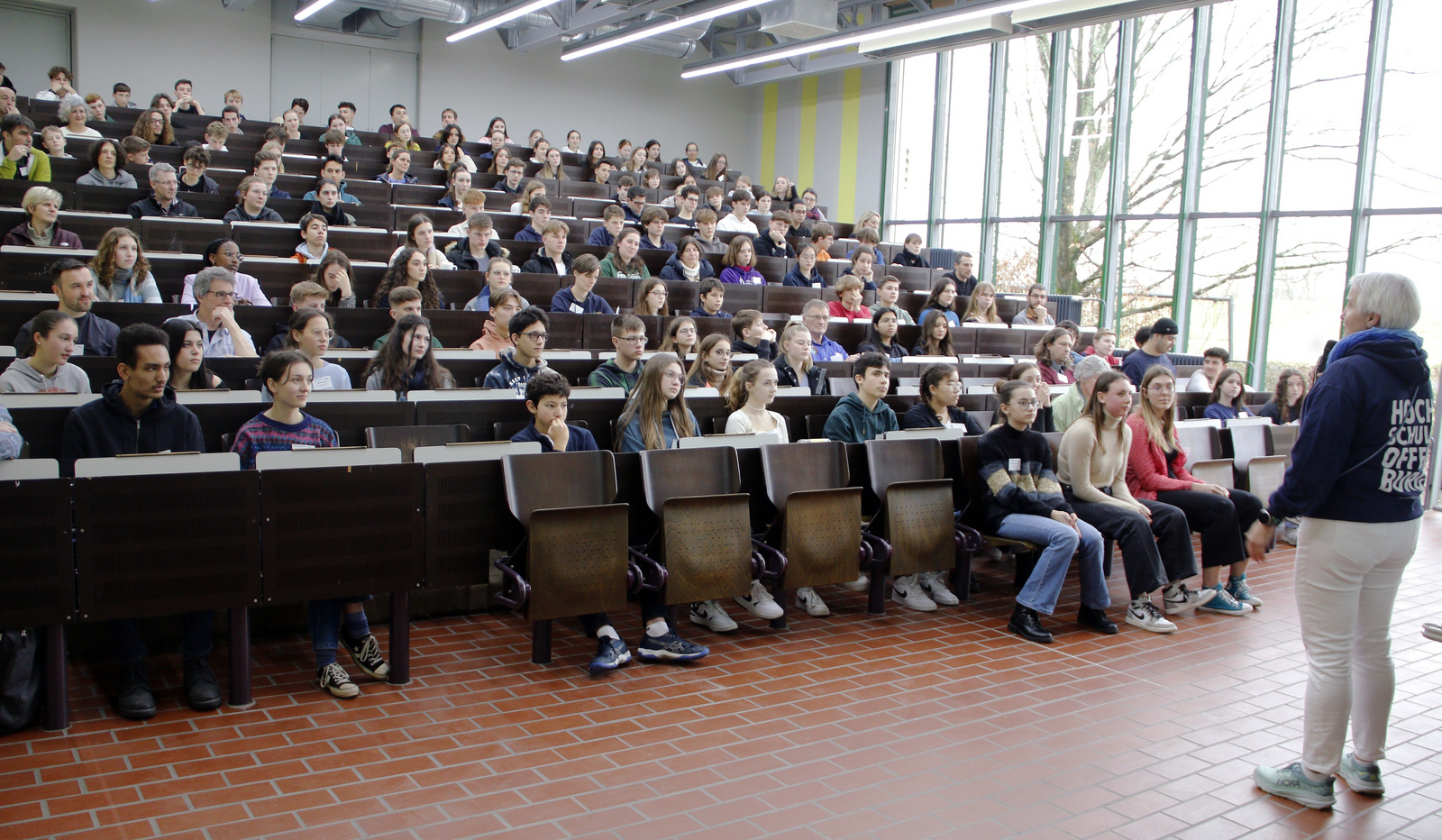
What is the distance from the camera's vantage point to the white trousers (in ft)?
8.21

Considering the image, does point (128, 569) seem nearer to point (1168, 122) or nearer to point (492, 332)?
point (492, 332)

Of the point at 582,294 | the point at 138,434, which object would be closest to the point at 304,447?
the point at 138,434

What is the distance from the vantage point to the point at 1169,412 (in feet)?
15.9

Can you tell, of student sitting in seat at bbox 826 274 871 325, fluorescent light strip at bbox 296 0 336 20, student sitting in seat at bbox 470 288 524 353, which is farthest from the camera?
fluorescent light strip at bbox 296 0 336 20

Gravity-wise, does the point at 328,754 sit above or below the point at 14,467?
below

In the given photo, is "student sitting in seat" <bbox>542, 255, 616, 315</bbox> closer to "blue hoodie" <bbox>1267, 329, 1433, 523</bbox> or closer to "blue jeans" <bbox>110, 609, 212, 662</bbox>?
"blue jeans" <bbox>110, 609, 212, 662</bbox>

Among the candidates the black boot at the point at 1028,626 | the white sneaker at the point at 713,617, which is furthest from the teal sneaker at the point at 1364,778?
the white sneaker at the point at 713,617

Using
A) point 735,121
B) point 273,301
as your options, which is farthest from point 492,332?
point 735,121

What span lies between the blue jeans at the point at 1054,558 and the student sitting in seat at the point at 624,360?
1.95 metres

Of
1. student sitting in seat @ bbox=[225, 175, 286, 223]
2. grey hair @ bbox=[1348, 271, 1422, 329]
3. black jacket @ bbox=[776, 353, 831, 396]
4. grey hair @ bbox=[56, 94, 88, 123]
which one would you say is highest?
grey hair @ bbox=[56, 94, 88, 123]

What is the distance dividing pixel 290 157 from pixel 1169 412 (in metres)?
8.30

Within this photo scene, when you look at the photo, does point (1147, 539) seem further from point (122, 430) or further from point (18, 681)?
point (18, 681)

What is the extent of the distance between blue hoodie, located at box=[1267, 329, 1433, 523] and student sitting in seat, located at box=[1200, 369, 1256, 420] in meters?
4.00

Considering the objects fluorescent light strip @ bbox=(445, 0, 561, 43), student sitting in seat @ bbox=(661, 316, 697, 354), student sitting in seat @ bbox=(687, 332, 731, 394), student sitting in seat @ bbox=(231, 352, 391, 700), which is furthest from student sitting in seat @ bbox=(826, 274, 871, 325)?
fluorescent light strip @ bbox=(445, 0, 561, 43)
